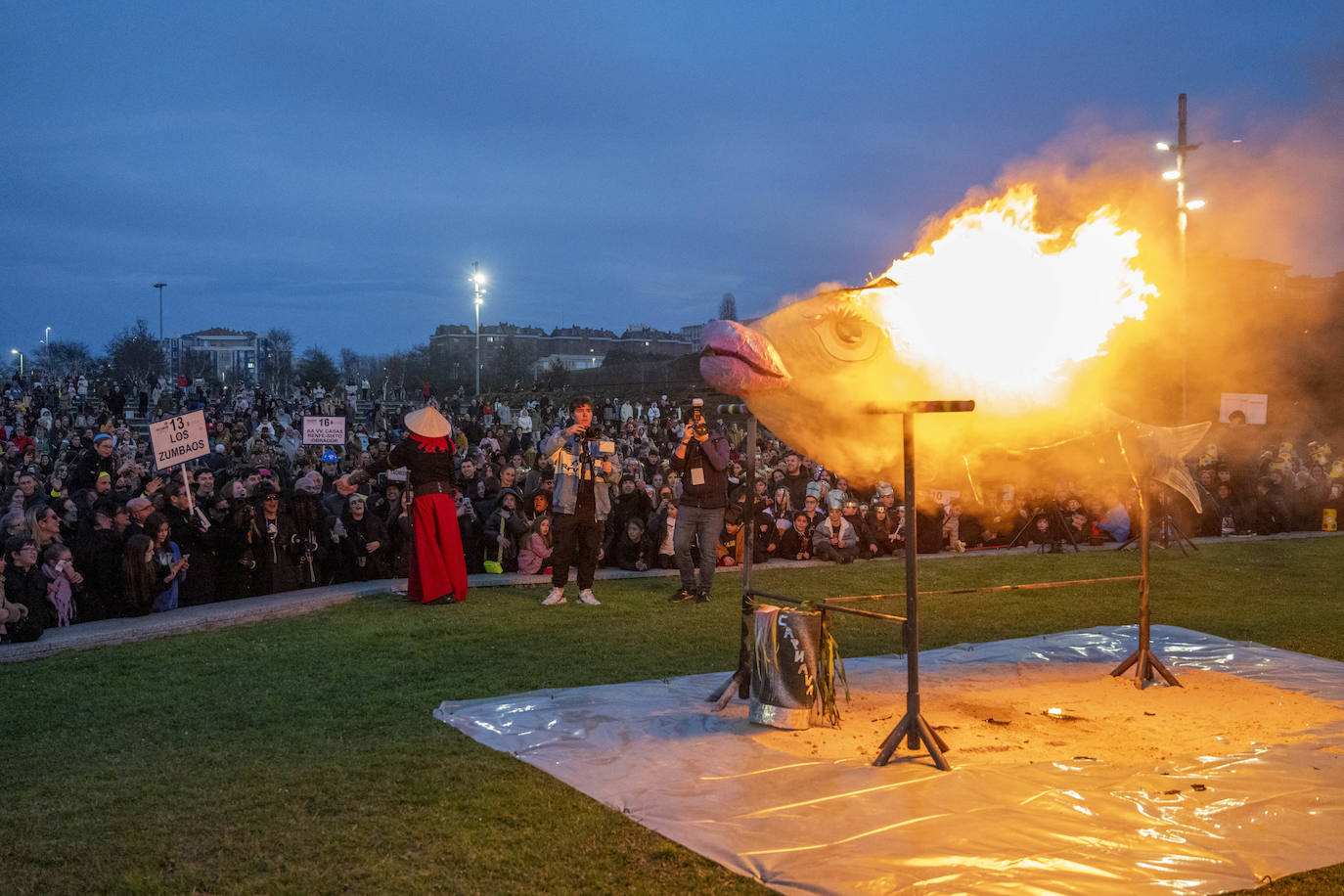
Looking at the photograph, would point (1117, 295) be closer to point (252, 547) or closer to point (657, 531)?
point (657, 531)

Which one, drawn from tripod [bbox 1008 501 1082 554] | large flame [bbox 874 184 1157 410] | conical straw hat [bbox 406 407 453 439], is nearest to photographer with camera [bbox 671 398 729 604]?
conical straw hat [bbox 406 407 453 439]

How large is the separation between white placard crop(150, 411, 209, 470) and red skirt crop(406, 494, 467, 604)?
2908mm

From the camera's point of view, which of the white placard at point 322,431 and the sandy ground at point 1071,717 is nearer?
the sandy ground at point 1071,717

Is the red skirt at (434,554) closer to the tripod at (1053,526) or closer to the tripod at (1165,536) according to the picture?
the tripod at (1053,526)

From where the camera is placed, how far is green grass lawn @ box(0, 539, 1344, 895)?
419 cm

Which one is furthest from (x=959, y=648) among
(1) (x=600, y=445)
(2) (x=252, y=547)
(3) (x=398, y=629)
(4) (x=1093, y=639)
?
(2) (x=252, y=547)

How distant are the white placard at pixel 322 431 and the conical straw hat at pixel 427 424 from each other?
22.2ft

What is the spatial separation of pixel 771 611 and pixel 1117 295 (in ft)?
9.68

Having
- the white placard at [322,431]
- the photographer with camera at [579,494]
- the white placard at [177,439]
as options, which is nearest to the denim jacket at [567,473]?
the photographer with camera at [579,494]

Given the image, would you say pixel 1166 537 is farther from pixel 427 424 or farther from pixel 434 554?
pixel 427 424

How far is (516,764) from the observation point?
5531 mm

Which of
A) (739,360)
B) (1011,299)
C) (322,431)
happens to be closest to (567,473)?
(739,360)

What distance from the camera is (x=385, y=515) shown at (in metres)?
12.6

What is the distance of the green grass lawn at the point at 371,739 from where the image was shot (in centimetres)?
419
